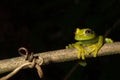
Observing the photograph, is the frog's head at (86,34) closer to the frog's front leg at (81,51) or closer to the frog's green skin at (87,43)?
the frog's green skin at (87,43)

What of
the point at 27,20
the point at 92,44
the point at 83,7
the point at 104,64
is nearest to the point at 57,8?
the point at 27,20

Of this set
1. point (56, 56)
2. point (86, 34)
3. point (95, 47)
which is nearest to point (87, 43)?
point (86, 34)

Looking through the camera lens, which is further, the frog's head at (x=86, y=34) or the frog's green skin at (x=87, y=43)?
the frog's head at (x=86, y=34)

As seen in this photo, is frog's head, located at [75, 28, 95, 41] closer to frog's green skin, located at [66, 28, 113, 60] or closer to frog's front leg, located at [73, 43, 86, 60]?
frog's green skin, located at [66, 28, 113, 60]

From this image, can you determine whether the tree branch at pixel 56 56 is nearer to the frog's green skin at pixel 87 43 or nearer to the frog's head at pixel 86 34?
the frog's green skin at pixel 87 43

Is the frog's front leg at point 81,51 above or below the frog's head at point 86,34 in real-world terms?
below

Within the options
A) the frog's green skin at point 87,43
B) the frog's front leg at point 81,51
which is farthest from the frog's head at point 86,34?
the frog's front leg at point 81,51

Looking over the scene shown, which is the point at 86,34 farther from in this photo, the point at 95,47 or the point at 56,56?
the point at 56,56
